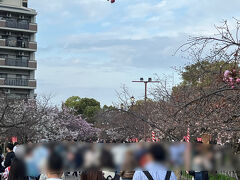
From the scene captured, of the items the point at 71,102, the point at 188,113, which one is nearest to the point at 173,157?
the point at 188,113

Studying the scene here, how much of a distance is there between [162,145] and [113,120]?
36.2 m

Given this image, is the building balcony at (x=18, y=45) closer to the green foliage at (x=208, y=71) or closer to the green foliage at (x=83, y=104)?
the green foliage at (x=83, y=104)

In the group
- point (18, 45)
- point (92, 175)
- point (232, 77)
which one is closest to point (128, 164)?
point (92, 175)

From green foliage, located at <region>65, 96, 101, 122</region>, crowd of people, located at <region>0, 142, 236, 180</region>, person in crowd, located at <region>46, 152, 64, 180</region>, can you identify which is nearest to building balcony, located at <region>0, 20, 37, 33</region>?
green foliage, located at <region>65, 96, 101, 122</region>

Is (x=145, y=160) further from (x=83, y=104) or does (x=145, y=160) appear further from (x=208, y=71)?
(x=83, y=104)

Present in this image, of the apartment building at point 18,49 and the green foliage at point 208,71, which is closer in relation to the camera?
the green foliage at point 208,71

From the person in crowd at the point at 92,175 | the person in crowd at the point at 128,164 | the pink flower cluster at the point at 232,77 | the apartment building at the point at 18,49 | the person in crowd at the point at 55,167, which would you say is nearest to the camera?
the person in crowd at the point at 55,167

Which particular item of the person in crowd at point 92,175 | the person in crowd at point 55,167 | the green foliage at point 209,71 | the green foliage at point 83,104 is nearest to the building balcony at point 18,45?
the green foliage at point 83,104

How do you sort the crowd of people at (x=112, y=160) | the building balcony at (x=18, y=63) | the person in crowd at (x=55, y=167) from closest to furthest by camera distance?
the person in crowd at (x=55, y=167)
the crowd of people at (x=112, y=160)
the building balcony at (x=18, y=63)

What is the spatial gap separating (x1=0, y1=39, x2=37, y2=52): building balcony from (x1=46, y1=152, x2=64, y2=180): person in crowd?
49.2m

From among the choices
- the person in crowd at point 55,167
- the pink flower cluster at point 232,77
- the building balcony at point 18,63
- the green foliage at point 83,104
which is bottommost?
the person in crowd at point 55,167

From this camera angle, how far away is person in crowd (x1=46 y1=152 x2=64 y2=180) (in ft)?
13.5

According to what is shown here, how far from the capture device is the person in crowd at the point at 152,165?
4.40 metres

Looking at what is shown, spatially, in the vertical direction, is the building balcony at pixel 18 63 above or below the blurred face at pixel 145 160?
above
